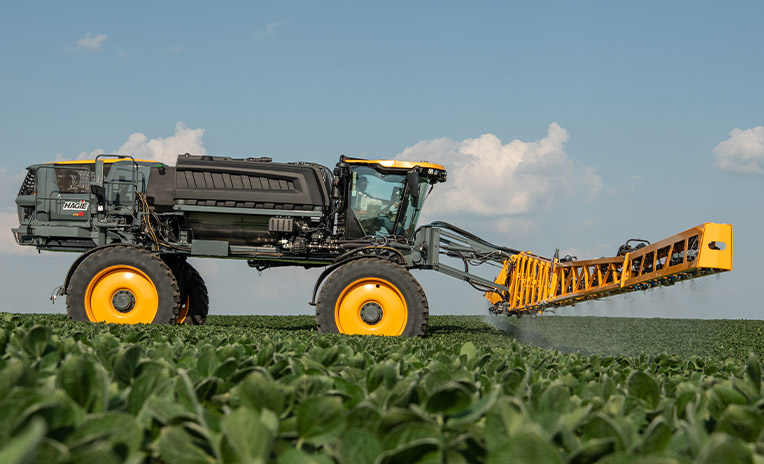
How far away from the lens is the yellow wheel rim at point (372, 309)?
33.8ft

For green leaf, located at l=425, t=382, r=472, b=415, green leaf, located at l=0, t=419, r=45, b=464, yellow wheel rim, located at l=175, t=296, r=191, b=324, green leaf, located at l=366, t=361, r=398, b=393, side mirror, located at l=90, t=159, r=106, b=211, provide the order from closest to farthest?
green leaf, located at l=0, t=419, r=45, b=464, green leaf, located at l=425, t=382, r=472, b=415, green leaf, located at l=366, t=361, r=398, b=393, side mirror, located at l=90, t=159, r=106, b=211, yellow wheel rim, located at l=175, t=296, r=191, b=324

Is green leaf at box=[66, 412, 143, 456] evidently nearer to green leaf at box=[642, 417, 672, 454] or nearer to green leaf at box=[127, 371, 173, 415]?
green leaf at box=[127, 371, 173, 415]

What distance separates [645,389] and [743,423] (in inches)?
23.8

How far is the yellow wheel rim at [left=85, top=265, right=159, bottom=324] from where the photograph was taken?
10.6 meters

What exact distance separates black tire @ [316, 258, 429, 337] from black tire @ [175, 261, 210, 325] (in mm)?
4209

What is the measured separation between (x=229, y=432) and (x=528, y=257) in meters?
11.4

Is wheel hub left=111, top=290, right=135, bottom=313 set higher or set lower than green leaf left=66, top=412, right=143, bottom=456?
lower

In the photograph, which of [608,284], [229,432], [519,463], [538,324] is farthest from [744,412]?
[538,324]

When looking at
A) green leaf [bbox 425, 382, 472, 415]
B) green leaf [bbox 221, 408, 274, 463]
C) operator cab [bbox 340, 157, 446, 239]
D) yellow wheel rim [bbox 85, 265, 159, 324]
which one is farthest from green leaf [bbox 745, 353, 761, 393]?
yellow wheel rim [bbox 85, 265, 159, 324]

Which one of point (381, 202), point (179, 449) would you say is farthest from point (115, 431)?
point (381, 202)

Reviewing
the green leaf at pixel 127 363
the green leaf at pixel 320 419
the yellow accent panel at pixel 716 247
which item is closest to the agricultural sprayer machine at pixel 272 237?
A: the yellow accent panel at pixel 716 247

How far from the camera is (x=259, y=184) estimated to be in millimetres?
11438

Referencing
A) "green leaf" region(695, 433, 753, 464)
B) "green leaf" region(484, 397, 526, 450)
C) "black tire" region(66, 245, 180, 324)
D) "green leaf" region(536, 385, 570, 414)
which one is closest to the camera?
"green leaf" region(695, 433, 753, 464)

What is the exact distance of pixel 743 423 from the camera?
1.27 metres
